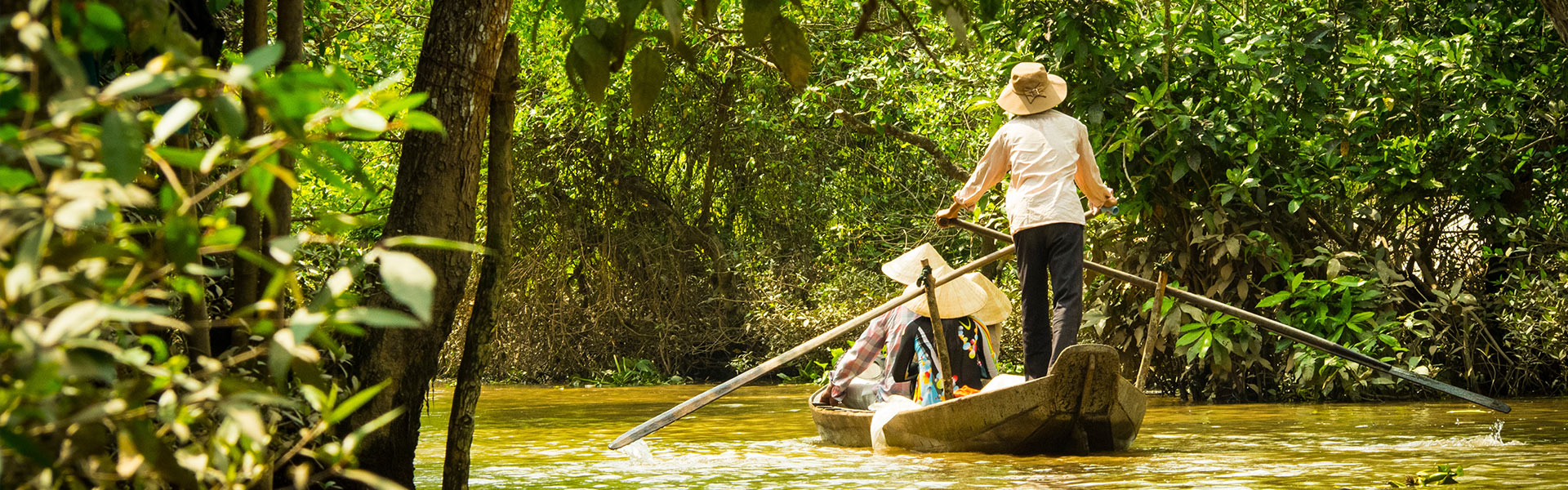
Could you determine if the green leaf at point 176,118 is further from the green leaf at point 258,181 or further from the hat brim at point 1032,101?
the hat brim at point 1032,101

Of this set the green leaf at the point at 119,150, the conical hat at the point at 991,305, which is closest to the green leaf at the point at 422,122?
the green leaf at the point at 119,150

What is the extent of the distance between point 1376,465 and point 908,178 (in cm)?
966

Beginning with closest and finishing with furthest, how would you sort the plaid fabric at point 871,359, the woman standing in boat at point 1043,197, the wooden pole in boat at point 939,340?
the wooden pole in boat at point 939,340 → the woman standing in boat at point 1043,197 → the plaid fabric at point 871,359

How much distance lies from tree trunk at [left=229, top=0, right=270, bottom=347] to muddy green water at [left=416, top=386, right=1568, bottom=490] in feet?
7.38

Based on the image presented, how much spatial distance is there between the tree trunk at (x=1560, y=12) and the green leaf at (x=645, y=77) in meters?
3.51

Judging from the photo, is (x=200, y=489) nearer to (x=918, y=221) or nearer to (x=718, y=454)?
(x=718, y=454)

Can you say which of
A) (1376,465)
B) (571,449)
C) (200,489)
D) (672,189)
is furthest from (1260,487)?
(672,189)

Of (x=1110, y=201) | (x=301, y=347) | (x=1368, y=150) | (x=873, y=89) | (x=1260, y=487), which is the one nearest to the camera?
(x=301, y=347)

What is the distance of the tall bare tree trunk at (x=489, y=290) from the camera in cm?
423

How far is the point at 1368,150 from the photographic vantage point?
944 cm

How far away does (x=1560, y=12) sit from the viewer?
459 cm

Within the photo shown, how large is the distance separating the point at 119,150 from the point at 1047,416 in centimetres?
551

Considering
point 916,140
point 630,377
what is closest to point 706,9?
point 916,140

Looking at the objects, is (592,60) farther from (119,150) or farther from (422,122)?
(119,150)
